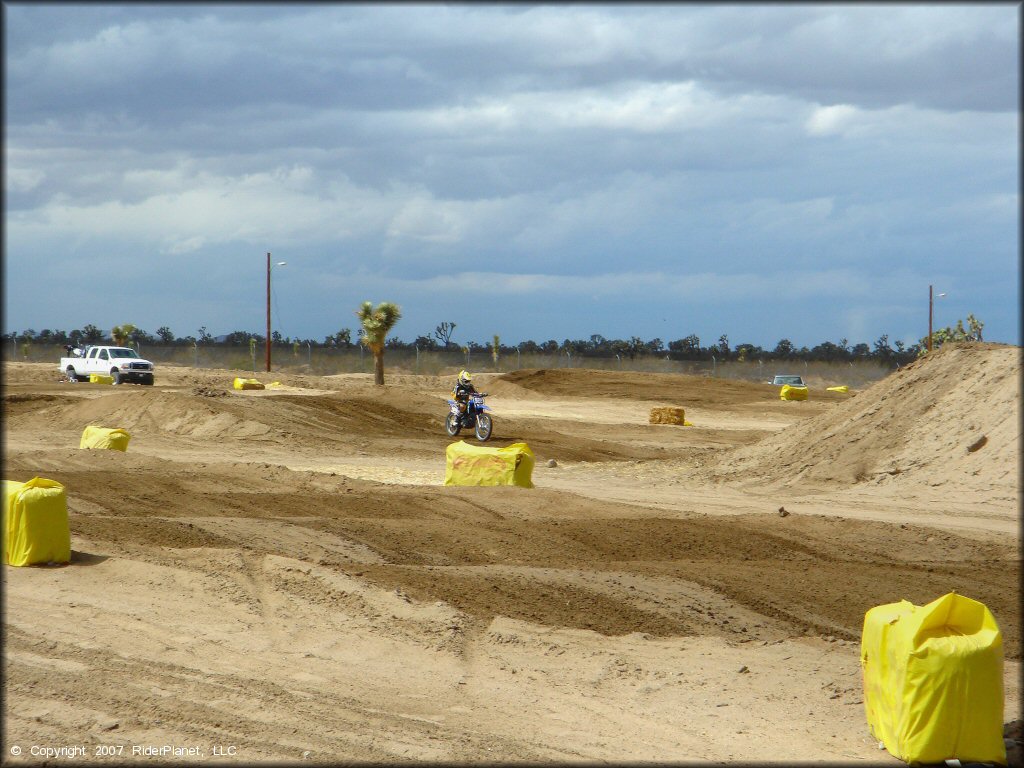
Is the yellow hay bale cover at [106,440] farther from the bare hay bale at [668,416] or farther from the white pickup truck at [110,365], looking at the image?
the white pickup truck at [110,365]

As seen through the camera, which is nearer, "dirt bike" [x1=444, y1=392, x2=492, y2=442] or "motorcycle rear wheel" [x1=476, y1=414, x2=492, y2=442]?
"motorcycle rear wheel" [x1=476, y1=414, x2=492, y2=442]

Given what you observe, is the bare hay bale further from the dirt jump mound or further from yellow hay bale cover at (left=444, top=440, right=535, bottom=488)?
yellow hay bale cover at (left=444, top=440, right=535, bottom=488)

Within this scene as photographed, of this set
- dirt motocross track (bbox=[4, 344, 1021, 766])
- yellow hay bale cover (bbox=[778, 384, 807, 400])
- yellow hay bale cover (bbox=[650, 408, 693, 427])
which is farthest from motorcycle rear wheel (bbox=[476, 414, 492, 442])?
yellow hay bale cover (bbox=[778, 384, 807, 400])

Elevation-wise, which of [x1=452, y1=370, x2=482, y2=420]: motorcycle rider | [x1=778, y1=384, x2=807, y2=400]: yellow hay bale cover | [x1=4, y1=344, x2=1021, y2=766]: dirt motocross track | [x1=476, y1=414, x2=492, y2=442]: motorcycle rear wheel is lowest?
[x1=4, y1=344, x2=1021, y2=766]: dirt motocross track

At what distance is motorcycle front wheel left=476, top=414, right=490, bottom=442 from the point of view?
2856 cm

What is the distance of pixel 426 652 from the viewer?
9070 millimetres

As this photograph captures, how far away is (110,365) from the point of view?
46469 mm

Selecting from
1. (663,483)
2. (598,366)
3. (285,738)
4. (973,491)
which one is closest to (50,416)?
(663,483)

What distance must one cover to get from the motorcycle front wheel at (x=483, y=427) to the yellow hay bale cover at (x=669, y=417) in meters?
13.0

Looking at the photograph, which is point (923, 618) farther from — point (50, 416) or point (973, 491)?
point (50, 416)

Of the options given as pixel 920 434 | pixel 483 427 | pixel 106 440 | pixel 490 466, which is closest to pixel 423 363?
pixel 483 427

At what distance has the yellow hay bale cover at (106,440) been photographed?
22.4m

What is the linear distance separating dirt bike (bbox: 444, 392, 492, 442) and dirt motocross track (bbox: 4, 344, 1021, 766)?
18.3 feet

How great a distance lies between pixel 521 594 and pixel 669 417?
98.7 ft
